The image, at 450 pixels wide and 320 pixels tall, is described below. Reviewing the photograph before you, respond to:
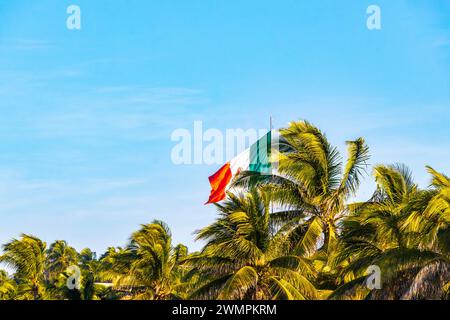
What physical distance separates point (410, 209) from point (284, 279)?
19.8ft

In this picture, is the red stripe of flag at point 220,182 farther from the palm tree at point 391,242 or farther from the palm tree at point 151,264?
the palm tree at point 391,242

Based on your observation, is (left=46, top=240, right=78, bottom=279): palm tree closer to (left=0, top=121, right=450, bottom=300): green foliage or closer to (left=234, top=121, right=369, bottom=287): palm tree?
(left=0, top=121, right=450, bottom=300): green foliage

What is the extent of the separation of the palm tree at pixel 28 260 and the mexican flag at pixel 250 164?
2078cm

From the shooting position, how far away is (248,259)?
2498 cm

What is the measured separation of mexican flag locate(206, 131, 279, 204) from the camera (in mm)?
32469

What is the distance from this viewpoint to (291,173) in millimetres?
31562

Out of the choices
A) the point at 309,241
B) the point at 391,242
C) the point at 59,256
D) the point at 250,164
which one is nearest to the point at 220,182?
the point at 250,164

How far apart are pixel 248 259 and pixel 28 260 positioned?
1224 inches

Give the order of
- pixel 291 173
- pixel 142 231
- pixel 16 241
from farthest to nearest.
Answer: pixel 16 241 → pixel 142 231 → pixel 291 173

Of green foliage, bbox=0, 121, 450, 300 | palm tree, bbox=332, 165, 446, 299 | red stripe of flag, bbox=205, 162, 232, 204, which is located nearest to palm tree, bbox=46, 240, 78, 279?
green foliage, bbox=0, 121, 450, 300
